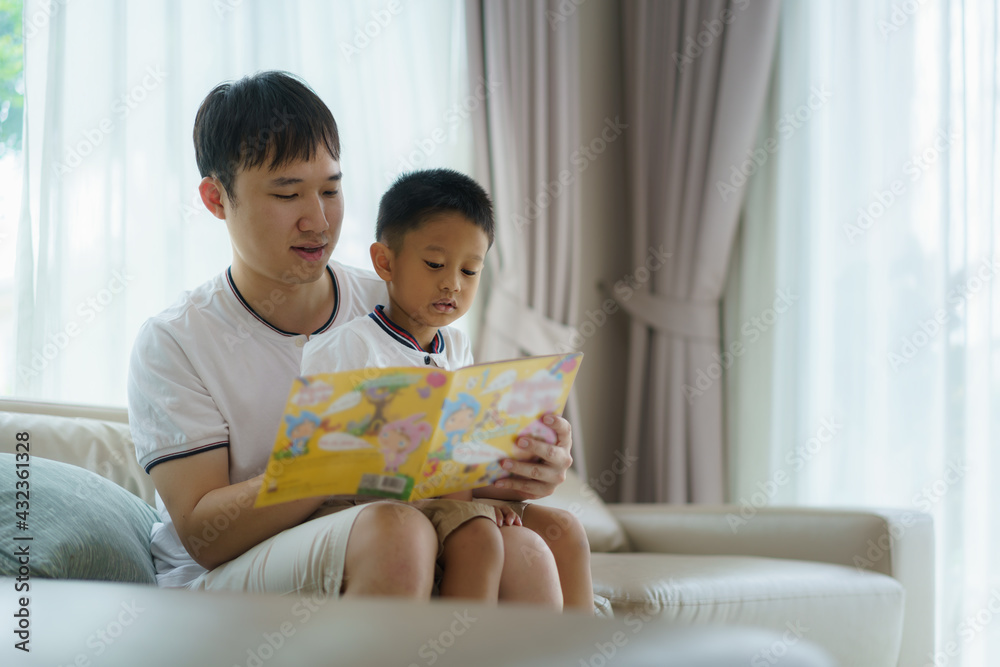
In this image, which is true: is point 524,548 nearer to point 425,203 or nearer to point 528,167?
point 425,203

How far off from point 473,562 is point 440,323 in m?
0.44

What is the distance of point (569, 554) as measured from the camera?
128 centimetres

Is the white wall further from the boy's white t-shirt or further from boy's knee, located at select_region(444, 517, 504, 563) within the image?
boy's knee, located at select_region(444, 517, 504, 563)

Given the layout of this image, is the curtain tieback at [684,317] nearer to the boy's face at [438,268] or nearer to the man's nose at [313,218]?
the boy's face at [438,268]

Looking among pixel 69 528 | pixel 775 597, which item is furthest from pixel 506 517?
pixel 775 597

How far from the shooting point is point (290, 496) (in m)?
1.03

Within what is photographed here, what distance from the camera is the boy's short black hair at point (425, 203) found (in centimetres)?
140

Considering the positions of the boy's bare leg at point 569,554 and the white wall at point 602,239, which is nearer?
the boy's bare leg at point 569,554

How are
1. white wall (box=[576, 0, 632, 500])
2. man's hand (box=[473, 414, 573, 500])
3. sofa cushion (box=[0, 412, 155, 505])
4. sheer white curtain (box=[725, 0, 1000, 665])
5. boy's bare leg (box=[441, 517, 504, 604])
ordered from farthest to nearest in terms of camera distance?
1. white wall (box=[576, 0, 632, 500])
2. sheer white curtain (box=[725, 0, 1000, 665])
3. sofa cushion (box=[0, 412, 155, 505])
4. man's hand (box=[473, 414, 573, 500])
5. boy's bare leg (box=[441, 517, 504, 604])

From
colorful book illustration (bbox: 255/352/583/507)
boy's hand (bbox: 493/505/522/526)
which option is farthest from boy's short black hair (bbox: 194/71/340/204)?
boy's hand (bbox: 493/505/522/526)

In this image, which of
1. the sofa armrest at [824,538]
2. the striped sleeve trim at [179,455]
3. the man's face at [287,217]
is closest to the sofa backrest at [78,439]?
the striped sleeve trim at [179,455]

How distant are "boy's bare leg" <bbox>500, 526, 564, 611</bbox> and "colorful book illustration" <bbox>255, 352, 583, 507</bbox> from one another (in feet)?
0.37

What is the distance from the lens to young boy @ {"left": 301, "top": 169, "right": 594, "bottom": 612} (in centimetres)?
118

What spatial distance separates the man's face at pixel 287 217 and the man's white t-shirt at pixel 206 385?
0.34 ft
